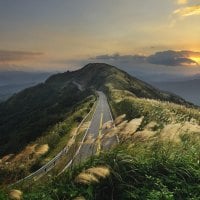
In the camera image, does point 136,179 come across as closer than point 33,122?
Yes

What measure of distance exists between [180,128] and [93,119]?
1583 inches

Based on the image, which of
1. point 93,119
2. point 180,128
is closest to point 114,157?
point 180,128

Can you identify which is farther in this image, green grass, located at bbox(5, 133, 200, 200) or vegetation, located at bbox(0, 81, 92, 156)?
vegetation, located at bbox(0, 81, 92, 156)

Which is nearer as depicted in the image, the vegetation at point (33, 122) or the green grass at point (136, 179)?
the green grass at point (136, 179)

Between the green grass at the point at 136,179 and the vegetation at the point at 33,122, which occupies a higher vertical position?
the green grass at the point at 136,179

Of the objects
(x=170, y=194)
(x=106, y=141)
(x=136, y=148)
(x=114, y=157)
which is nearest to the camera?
(x=170, y=194)

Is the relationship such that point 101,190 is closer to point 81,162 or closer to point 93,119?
point 81,162

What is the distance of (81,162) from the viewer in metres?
9.86

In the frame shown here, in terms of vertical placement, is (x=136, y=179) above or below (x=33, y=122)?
above

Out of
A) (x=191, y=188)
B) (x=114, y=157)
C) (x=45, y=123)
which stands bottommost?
(x=45, y=123)

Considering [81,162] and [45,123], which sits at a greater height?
[81,162]

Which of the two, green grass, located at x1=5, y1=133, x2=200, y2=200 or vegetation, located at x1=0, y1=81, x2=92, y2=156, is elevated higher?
green grass, located at x1=5, y1=133, x2=200, y2=200

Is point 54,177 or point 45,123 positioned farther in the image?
point 45,123

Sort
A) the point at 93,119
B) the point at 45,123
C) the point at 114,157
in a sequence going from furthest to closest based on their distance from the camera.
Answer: the point at 45,123
the point at 93,119
the point at 114,157
